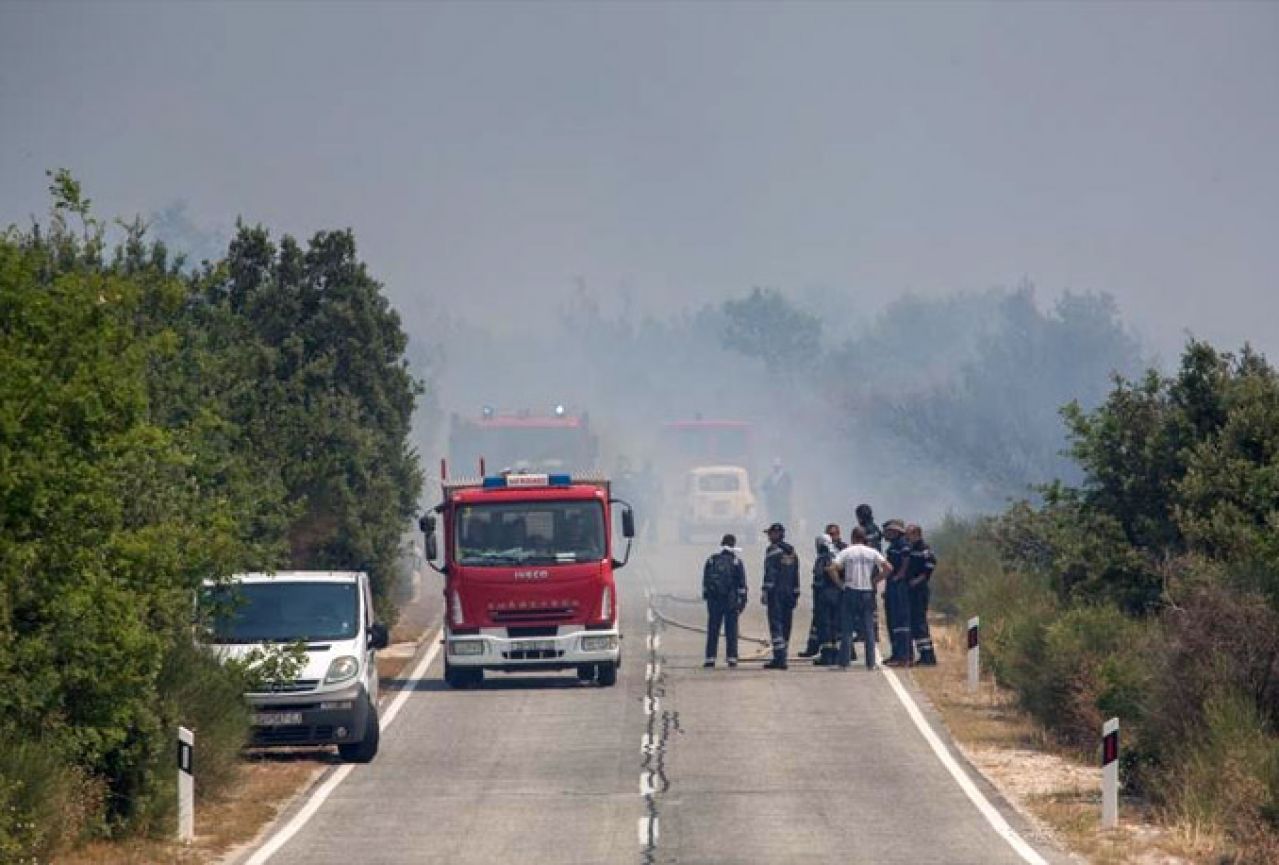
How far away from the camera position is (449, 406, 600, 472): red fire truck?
61719mm

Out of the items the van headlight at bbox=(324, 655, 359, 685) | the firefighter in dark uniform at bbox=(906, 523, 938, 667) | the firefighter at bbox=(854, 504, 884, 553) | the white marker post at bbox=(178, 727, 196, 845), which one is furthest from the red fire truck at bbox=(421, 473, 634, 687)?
the white marker post at bbox=(178, 727, 196, 845)

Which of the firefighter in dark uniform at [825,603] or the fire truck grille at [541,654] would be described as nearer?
the fire truck grille at [541,654]

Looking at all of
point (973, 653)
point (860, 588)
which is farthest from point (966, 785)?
point (860, 588)

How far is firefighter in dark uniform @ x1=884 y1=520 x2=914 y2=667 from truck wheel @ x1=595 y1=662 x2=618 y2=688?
4.06m

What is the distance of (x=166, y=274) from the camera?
1163 inches

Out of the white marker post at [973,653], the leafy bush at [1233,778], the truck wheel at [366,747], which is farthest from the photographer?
the white marker post at [973,653]

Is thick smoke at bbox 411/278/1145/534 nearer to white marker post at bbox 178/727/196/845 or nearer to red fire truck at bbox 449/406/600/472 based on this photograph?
red fire truck at bbox 449/406/600/472

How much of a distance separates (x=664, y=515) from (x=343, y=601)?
192 ft

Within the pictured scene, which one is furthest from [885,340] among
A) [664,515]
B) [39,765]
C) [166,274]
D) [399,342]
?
[39,765]

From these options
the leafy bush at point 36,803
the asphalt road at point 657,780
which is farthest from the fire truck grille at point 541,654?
the leafy bush at point 36,803

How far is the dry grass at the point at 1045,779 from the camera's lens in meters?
18.4

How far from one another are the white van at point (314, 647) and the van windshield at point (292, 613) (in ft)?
0.03

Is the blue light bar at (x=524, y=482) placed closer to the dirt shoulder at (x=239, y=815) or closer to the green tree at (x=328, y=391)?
the green tree at (x=328, y=391)

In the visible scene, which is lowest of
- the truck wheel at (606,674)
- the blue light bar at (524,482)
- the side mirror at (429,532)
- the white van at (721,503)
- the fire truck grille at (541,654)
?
the truck wheel at (606,674)
